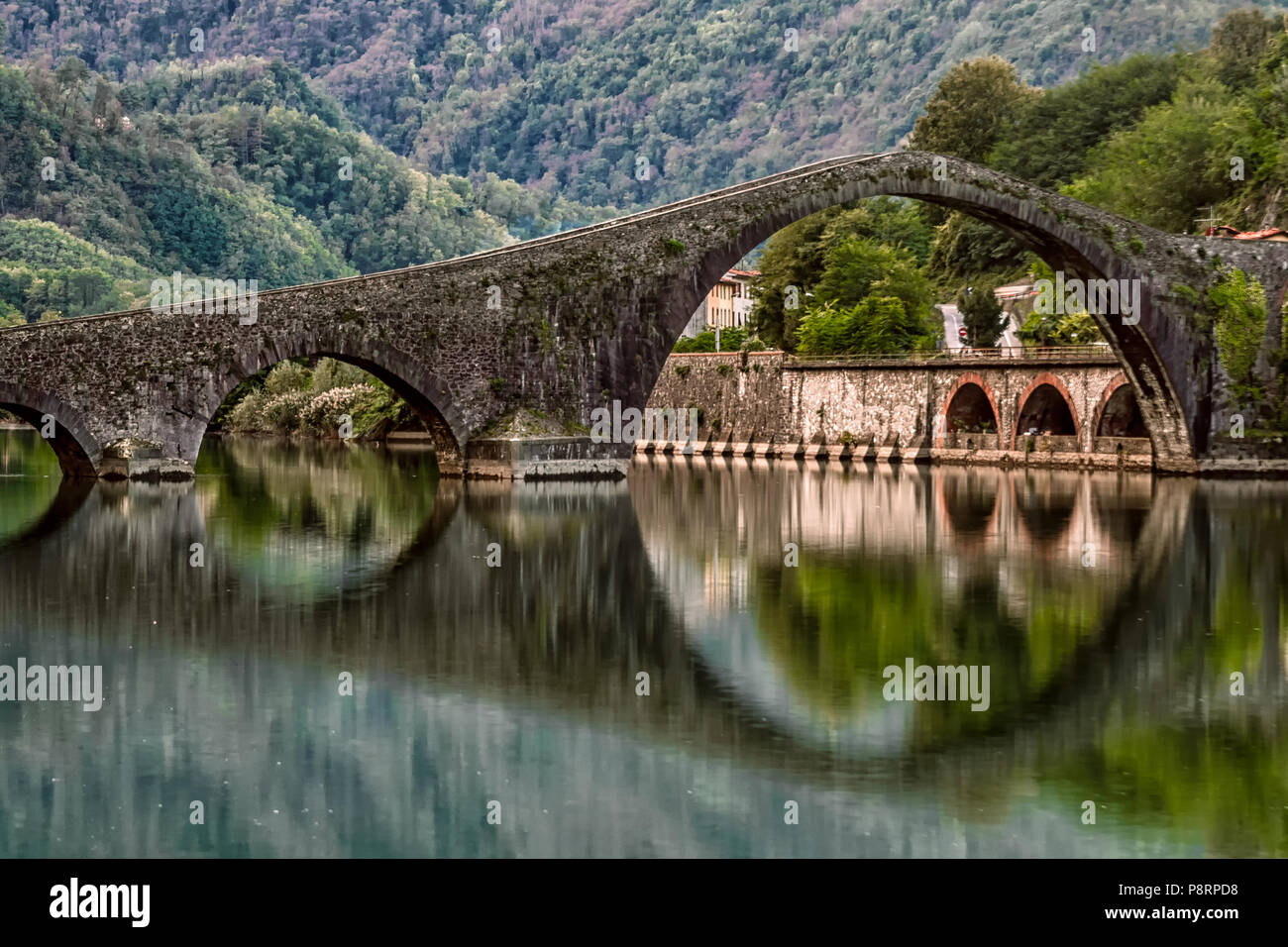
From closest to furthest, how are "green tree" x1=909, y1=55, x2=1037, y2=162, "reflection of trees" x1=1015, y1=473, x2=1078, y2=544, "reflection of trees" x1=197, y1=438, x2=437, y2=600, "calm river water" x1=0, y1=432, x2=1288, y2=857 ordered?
"calm river water" x1=0, y1=432, x2=1288, y2=857
"reflection of trees" x1=197, y1=438, x2=437, y2=600
"reflection of trees" x1=1015, y1=473, x2=1078, y2=544
"green tree" x1=909, y1=55, x2=1037, y2=162

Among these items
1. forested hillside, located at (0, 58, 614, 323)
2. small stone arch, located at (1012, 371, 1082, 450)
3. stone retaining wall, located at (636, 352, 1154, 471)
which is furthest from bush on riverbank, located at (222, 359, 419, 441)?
small stone arch, located at (1012, 371, 1082, 450)

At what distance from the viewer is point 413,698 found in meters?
13.3

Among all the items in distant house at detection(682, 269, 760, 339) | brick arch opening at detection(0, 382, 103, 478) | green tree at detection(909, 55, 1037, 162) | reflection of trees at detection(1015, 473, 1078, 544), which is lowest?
reflection of trees at detection(1015, 473, 1078, 544)

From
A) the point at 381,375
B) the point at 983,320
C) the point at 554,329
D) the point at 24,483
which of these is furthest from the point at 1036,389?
the point at 24,483

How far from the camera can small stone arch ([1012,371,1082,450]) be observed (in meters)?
51.2

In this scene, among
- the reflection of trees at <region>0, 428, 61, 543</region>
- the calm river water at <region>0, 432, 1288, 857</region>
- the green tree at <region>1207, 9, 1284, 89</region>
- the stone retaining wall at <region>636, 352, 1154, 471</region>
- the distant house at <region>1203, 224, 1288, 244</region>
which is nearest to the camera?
the calm river water at <region>0, 432, 1288, 857</region>

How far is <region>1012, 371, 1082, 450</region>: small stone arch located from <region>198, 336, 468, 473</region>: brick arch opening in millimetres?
19164

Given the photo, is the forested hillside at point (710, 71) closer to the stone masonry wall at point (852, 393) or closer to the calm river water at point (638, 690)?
the stone masonry wall at point (852, 393)

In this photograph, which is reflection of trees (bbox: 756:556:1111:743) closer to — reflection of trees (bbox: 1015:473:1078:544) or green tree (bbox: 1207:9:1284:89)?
reflection of trees (bbox: 1015:473:1078:544)

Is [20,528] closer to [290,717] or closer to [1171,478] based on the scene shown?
[290,717]

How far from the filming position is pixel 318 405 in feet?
263

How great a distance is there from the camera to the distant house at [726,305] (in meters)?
118

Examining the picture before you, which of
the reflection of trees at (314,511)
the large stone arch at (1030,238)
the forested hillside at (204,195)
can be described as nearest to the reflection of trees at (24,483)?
the reflection of trees at (314,511)

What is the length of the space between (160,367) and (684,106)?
149460mm
